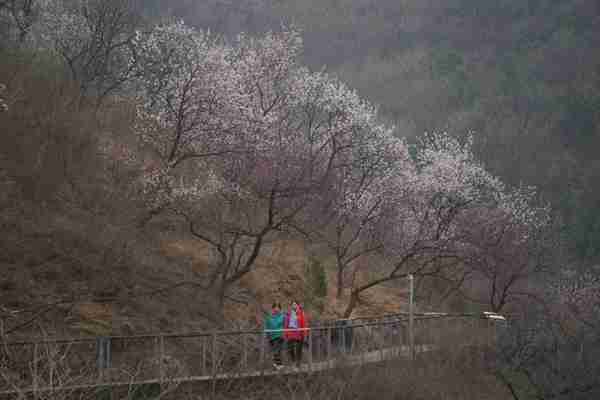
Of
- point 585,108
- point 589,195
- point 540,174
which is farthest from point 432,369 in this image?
point 585,108

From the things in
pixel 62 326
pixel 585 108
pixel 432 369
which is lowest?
pixel 432 369

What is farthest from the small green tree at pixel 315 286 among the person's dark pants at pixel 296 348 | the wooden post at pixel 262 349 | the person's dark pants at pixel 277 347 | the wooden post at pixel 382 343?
the wooden post at pixel 262 349

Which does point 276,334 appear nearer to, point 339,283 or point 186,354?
point 186,354

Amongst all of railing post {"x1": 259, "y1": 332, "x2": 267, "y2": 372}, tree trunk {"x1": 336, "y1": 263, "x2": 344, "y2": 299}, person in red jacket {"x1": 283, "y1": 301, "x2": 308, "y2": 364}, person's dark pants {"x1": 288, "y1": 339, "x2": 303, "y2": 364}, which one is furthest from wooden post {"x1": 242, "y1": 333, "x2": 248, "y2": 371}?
tree trunk {"x1": 336, "y1": 263, "x2": 344, "y2": 299}

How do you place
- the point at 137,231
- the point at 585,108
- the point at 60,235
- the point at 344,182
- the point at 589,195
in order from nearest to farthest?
the point at 60,235 < the point at 137,231 < the point at 344,182 < the point at 589,195 < the point at 585,108

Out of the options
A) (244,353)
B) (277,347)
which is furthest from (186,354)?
(277,347)

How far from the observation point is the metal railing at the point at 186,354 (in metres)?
13.7

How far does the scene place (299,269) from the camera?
3328cm

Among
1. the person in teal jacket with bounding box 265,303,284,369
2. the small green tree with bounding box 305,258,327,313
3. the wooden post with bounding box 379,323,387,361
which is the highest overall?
the small green tree with bounding box 305,258,327,313

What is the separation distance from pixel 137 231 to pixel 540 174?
71938mm

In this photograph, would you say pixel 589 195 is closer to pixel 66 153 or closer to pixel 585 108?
pixel 585 108

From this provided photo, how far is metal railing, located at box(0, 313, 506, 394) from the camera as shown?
13.7 m

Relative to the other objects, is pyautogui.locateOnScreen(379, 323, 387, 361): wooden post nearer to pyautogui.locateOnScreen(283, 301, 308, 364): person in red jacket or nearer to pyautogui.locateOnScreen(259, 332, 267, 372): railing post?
pyautogui.locateOnScreen(283, 301, 308, 364): person in red jacket

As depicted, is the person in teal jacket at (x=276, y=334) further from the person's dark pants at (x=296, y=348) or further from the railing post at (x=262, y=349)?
the person's dark pants at (x=296, y=348)
